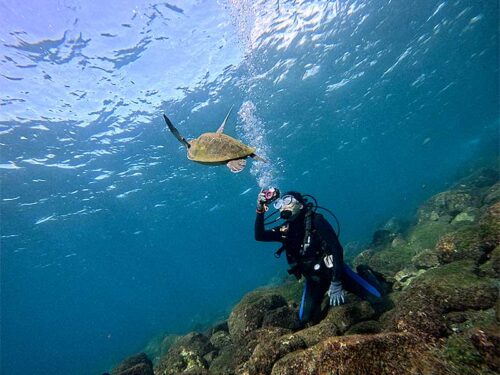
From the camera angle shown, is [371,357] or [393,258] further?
[393,258]

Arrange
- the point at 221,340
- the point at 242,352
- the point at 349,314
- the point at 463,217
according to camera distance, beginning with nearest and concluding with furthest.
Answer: the point at 349,314 < the point at 242,352 < the point at 221,340 < the point at 463,217

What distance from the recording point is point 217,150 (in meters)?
3.42

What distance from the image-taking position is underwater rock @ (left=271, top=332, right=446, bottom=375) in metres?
2.61

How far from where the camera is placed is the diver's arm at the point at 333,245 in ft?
17.5

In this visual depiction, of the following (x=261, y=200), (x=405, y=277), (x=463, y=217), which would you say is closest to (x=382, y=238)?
(x=463, y=217)

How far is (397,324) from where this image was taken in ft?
12.4

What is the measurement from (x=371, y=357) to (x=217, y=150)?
2715 mm

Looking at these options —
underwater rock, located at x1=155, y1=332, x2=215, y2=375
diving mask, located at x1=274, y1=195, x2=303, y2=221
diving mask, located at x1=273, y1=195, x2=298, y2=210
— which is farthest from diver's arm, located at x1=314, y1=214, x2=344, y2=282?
underwater rock, located at x1=155, y1=332, x2=215, y2=375

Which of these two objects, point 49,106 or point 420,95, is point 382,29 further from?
point 49,106

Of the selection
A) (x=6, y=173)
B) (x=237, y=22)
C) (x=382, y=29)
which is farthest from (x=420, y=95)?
(x=6, y=173)

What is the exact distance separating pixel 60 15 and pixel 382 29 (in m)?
16.8

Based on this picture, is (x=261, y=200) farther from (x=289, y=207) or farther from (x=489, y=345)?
(x=489, y=345)

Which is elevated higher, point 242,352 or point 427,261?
point 242,352

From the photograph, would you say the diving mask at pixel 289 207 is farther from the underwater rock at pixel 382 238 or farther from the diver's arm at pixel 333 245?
the underwater rock at pixel 382 238
